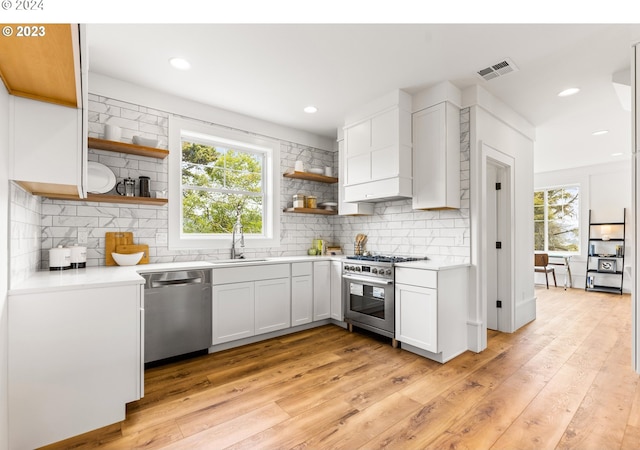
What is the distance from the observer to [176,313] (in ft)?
8.97

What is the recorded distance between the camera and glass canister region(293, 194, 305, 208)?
4145 mm

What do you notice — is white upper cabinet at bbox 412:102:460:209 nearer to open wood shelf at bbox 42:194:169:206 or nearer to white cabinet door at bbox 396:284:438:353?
white cabinet door at bbox 396:284:438:353

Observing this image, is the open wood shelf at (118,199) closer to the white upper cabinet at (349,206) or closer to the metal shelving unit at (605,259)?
the white upper cabinet at (349,206)

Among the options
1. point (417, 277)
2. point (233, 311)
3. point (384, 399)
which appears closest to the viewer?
point (384, 399)

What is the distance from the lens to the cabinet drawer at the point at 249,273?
9.84ft

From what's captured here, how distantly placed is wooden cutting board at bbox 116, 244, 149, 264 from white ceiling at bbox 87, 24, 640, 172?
5.24 ft

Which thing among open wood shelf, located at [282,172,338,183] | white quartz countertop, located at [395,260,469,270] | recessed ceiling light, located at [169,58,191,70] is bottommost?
white quartz countertop, located at [395,260,469,270]

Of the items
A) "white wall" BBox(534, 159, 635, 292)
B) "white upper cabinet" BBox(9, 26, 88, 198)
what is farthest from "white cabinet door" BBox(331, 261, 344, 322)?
"white wall" BBox(534, 159, 635, 292)

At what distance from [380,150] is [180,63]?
2.09 m

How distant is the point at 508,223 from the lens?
12.0 ft

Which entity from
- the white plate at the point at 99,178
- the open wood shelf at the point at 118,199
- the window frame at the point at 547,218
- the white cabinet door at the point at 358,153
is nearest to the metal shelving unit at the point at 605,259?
the window frame at the point at 547,218

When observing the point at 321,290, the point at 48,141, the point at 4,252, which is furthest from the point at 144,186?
the point at 321,290

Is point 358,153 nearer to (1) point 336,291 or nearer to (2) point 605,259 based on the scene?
(1) point 336,291

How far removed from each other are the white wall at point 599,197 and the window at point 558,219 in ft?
0.47
